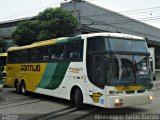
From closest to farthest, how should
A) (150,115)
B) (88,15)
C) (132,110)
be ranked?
(150,115), (132,110), (88,15)

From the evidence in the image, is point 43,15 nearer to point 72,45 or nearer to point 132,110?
point 72,45

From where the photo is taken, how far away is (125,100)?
11461 millimetres

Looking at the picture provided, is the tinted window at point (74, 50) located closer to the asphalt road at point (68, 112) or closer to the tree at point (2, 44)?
the asphalt road at point (68, 112)

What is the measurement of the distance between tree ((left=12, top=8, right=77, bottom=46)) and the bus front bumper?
920 inches

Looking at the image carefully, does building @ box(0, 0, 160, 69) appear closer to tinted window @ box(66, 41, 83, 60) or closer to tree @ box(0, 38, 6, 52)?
tree @ box(0, 38, 6, 52)

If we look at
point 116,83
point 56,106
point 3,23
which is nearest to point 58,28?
point 3,23

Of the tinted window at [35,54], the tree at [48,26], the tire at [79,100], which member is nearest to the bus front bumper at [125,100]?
the tire at [79,100]

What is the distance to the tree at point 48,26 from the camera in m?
34.8

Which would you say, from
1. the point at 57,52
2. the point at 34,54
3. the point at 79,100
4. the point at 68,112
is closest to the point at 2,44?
the point at 34,54

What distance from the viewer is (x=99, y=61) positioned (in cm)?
1202

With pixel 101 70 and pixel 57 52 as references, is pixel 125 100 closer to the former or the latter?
pixel 101 70

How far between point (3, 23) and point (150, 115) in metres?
42.2

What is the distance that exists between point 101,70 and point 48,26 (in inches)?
933

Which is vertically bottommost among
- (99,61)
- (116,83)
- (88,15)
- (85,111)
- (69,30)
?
(85,111)
